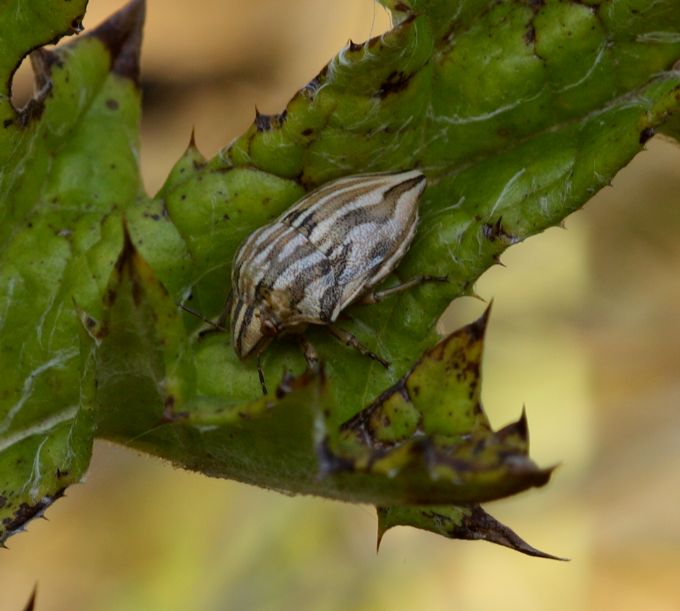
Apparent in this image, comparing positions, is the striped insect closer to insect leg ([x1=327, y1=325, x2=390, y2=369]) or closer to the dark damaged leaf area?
insect leg ([x1=327, y1=325, x2=390, y2=369])

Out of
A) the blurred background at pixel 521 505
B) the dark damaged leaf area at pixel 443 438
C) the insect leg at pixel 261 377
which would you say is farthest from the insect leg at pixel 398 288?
the blurred background at pixel 521 505

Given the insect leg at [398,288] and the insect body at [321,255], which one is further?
the insect body at [321,255]

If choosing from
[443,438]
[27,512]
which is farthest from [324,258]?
[27,512]

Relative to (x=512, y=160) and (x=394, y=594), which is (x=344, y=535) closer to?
(x=394, y=594)

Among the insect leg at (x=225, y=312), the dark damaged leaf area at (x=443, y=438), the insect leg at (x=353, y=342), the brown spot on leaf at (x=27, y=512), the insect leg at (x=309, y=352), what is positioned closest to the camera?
the dark damaged leaf area at (x=443, y=438)

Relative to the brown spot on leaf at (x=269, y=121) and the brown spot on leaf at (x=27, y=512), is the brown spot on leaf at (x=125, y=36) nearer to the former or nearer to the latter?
the brown spot on leaf at (x=269, y=121)

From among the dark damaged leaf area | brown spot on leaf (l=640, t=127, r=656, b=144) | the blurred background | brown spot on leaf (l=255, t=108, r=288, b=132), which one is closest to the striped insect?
brown spot on leaf (l=255, t=108, r=288, b=132)

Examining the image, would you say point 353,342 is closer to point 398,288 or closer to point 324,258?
point 398,288

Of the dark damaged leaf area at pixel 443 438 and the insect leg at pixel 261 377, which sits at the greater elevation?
the insect leg at pixel 261 377
